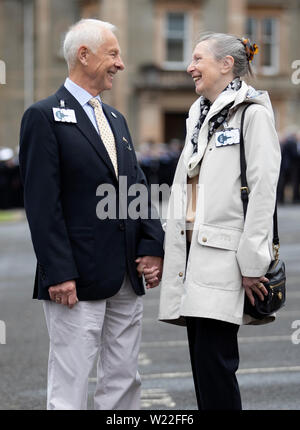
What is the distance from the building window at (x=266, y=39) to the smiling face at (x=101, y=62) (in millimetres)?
29222

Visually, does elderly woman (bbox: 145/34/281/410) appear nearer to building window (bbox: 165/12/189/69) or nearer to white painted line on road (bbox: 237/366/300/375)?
white painted line on road (bbox: 237/366/300/375)

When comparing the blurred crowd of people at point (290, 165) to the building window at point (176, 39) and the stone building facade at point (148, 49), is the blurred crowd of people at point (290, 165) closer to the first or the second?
the stone building facade at point (148, 49)

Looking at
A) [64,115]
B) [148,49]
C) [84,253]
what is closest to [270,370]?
[84,253]

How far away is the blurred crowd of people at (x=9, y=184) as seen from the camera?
22.6 metres

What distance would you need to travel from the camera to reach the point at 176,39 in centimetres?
3188

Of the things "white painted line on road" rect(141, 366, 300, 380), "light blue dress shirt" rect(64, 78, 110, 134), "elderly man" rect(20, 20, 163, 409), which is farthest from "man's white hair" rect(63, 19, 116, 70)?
"white painted line on road" rect(141, 366, 300, 380)

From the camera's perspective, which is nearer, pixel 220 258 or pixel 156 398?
pixel 220 258

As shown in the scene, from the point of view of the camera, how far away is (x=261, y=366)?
20.3 ft

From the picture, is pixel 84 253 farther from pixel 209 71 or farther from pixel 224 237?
pixel 209 71

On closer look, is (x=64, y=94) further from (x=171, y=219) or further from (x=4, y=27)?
(x=4, y=27)

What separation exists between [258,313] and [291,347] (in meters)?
3.08

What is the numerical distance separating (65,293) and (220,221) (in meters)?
0.79

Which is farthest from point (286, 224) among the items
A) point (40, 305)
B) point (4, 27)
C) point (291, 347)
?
point (4, 27)

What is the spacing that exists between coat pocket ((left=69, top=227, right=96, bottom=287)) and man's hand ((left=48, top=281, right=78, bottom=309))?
3.2 inches
